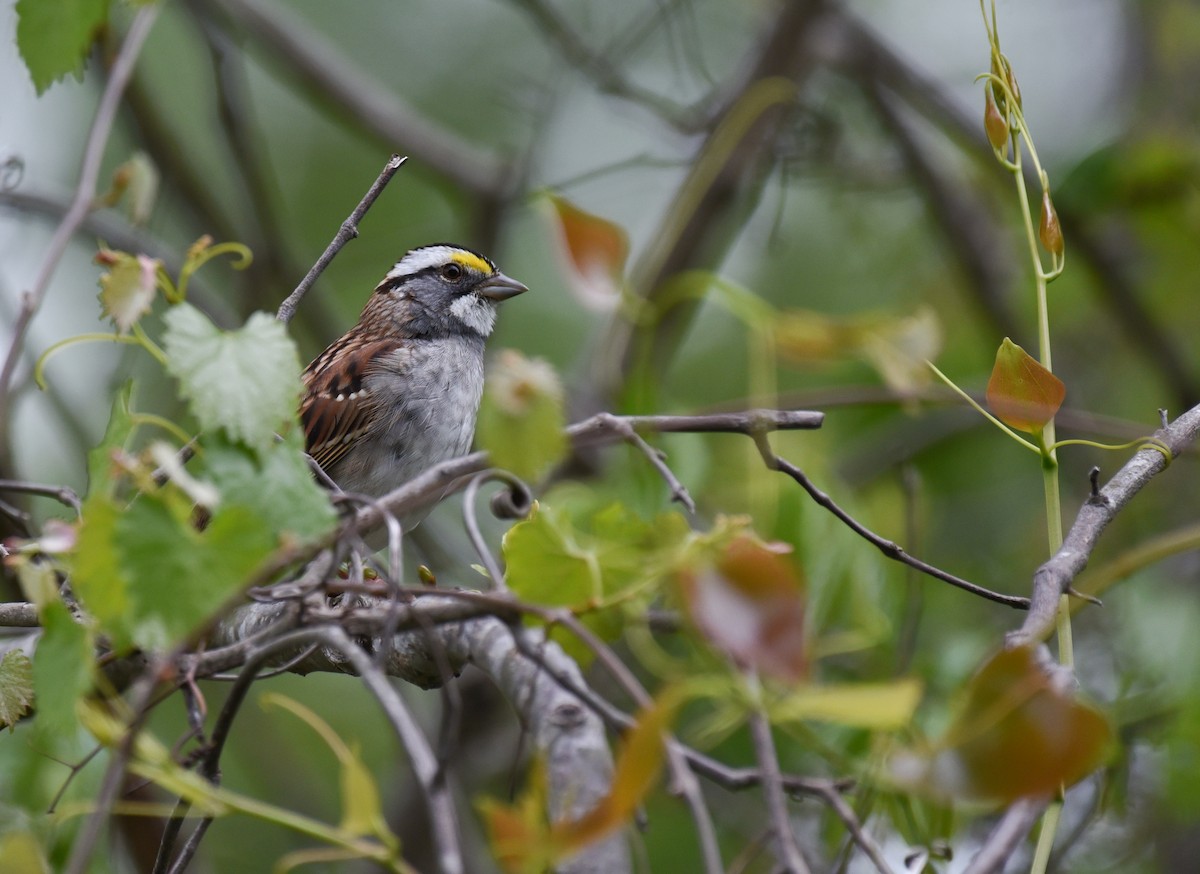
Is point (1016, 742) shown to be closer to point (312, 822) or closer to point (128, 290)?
point (312, 822)

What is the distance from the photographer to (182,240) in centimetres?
754

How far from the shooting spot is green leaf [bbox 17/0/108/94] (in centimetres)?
239

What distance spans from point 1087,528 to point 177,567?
117cm

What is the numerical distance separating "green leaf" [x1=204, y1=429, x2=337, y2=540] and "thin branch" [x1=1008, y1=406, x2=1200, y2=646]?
2.57ft

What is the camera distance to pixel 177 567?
1.37 metres

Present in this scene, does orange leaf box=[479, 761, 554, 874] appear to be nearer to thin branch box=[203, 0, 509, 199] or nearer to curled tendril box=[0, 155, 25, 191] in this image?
curled tendril box=[0, 155, 25, 191]

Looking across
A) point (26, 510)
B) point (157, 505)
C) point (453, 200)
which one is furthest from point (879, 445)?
point (157, 505)

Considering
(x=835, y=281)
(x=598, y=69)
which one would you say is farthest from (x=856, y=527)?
(x=835, y=281)

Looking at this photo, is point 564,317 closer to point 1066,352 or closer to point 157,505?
point 1066,352

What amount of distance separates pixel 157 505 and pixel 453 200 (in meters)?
4.82

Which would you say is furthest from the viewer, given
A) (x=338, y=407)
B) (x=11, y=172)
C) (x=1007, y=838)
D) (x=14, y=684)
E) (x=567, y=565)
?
(x=338, y=407)

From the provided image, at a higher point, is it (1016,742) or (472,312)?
(472,312)

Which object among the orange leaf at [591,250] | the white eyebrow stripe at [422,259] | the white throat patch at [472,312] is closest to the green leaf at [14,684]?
the orange leaf at [591,250]

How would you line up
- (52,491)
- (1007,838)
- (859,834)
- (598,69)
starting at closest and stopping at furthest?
(1007,838) → (859,834) → (52,491) → (598,69)
